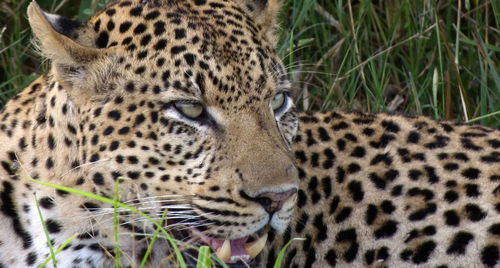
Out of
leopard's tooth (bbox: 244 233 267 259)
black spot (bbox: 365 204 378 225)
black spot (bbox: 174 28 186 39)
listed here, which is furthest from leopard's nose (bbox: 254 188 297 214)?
black spot (bbox: 365 204 378 225)

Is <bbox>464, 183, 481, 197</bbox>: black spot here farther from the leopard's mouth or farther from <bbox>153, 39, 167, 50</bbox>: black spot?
<bbox>153, 39, 167, 50</bbox>: black spot

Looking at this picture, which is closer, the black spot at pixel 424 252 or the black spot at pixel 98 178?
the black spot at pixel 98 178

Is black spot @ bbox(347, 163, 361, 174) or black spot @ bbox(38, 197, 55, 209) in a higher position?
black spot @ bbox(38, 197, 55, 209)

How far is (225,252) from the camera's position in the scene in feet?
15.8

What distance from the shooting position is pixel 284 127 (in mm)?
5332

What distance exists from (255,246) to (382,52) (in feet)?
9.74

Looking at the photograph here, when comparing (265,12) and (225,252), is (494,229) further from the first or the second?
(265,12)

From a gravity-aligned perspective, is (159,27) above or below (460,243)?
above

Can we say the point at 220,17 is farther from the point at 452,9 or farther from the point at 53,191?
the point at 452,9

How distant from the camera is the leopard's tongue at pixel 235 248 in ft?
15.8

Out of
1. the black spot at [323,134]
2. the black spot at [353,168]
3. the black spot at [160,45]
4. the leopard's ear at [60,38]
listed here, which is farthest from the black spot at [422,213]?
the leopard's ear at [60,38]

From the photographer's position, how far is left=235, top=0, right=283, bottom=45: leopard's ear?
5523 millimetres

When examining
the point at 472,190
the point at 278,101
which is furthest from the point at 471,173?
the point at 278,101

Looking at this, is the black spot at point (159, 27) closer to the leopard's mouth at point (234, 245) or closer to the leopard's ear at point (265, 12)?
the leopard's ear at point (265, 12)
